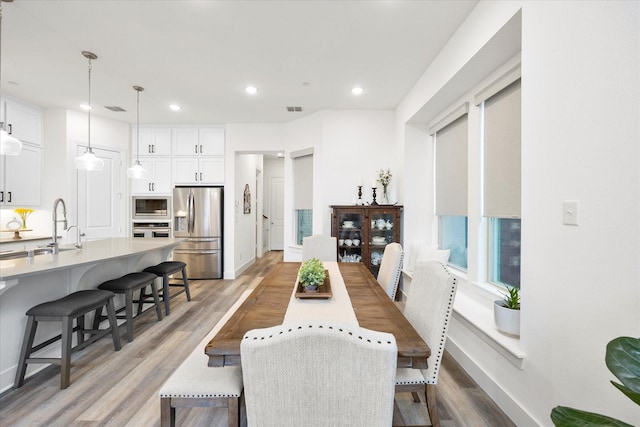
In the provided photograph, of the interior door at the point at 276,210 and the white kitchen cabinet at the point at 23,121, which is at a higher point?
the white kitchen cabinet at the point at 23,121

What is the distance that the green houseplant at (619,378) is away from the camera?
0.74 metres

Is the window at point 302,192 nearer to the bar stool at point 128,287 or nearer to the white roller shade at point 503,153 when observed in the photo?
the bar stool at point 128,287

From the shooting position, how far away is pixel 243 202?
231 inches

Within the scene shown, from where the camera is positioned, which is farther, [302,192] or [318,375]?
[302,192]

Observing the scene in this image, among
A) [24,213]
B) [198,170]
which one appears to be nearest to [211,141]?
[198,170]

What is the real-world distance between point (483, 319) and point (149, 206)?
5323 mm

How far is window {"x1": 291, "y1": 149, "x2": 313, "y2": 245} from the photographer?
4945mm

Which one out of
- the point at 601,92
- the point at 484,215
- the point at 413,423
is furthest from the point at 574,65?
the point at 413,423

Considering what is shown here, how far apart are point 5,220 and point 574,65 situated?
20.8 ft

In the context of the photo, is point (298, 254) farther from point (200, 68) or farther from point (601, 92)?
point (601, 92)

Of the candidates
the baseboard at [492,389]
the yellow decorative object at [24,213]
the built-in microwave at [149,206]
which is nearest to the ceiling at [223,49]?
the yellow decorative object at [24,213]

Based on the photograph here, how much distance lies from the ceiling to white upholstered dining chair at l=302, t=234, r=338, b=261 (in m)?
1.86

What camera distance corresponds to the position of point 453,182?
3260 millimetres

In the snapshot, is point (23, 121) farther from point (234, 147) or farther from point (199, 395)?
point (199, 395)
